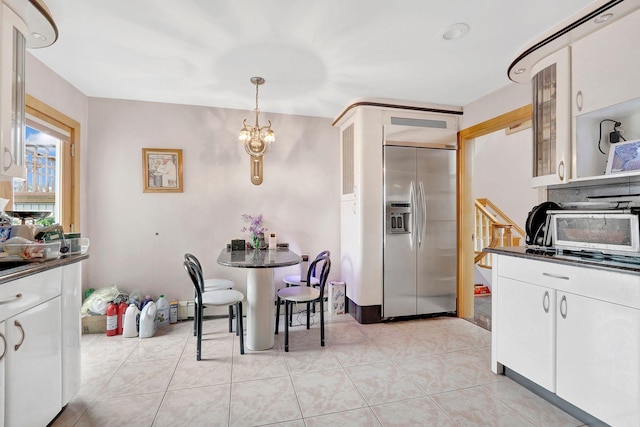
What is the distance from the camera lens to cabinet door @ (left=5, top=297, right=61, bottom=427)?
1.38 metres

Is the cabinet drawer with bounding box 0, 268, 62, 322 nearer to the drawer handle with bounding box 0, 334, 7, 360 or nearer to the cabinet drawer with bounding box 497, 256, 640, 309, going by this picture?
the drawer handle with bounding box 0, 334, 7, 360

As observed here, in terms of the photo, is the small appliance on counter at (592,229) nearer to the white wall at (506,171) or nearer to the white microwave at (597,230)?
the white microwave at (597,230)

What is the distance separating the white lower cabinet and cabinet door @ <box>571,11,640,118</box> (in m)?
1.08

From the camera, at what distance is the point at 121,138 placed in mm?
3430

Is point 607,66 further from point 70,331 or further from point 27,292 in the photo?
point 70,331

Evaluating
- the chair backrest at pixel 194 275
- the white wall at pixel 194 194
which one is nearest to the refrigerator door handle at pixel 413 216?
the white wall at pixel 194 194

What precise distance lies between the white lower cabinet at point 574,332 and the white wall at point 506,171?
4135 millimetres

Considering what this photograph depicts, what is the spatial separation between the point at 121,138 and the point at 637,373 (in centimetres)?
456

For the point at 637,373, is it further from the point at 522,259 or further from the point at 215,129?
the point at 215,129

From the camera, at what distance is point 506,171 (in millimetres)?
5980

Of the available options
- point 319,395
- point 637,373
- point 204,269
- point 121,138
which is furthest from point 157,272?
point 637,373

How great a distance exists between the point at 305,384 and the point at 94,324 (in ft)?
7.83

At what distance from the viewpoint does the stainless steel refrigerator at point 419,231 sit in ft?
11.3

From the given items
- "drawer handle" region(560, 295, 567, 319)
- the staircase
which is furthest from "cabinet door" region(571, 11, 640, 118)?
the staircase
